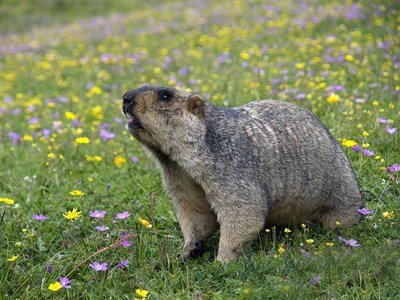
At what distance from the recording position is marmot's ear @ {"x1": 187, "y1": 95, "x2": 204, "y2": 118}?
4637 mm

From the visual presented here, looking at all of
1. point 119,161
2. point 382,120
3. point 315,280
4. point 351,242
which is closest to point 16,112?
point 119,161

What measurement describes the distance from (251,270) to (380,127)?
2.86 m

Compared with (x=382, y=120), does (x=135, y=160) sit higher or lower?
lower

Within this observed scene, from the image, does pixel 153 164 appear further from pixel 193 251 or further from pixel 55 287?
pixel 55 287

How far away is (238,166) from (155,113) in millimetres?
744

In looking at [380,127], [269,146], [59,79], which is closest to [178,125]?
[269,146]

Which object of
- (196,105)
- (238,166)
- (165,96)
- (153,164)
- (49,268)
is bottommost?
(153,164)

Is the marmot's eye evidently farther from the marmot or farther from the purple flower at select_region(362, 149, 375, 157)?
the purple flower at select_region(362, 149, 375, 157)

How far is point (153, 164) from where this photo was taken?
21.9 ft

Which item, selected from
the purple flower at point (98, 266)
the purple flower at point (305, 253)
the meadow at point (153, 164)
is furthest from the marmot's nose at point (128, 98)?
the purple flower at point (305, 253)

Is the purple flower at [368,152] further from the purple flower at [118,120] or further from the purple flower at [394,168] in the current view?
the purple flower at [118,120]

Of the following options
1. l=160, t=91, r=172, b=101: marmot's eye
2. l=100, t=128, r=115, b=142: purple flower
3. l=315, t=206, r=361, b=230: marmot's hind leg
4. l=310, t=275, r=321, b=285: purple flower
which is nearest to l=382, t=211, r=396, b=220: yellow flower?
l=315, t=206, r=361, b=230: marmot's hind leg

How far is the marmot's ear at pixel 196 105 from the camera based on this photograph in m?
4.64

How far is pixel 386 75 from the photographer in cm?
790
